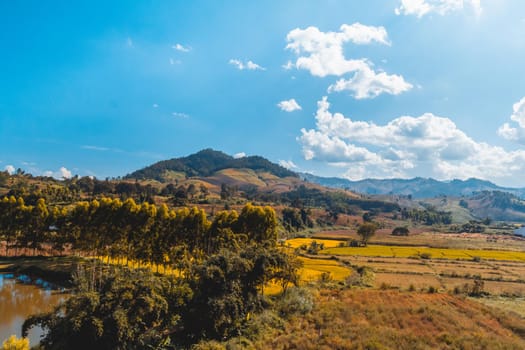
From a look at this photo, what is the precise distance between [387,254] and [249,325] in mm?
59965

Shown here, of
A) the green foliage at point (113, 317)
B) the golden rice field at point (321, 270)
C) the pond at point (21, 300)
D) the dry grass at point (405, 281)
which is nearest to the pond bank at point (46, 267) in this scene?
the pond at point (21, 300)

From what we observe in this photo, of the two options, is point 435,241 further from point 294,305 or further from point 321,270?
point 294,305

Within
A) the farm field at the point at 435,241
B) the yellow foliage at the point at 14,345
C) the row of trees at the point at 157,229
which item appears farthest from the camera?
the farm field at the point at 435,241

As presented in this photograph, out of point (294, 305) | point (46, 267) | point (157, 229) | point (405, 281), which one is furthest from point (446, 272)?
point (46, 267)

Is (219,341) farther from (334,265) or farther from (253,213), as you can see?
(334,265)

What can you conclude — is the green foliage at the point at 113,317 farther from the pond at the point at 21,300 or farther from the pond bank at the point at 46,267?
the pond bank at the point at 46,267

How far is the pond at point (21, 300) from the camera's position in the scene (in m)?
25.9

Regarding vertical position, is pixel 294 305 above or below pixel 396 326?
above

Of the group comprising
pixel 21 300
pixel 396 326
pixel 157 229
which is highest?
pixel 157 229

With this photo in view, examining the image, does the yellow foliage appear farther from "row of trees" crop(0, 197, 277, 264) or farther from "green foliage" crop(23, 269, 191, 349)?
"row of trees" crop(0, 197, 277, 264)

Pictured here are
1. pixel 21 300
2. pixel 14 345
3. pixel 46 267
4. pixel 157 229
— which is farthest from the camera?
pixel 157 229

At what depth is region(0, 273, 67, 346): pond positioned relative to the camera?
25922 millimetres

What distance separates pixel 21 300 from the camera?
32.9 metres

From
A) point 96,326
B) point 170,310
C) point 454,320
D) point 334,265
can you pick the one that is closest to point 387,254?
point 334,265
